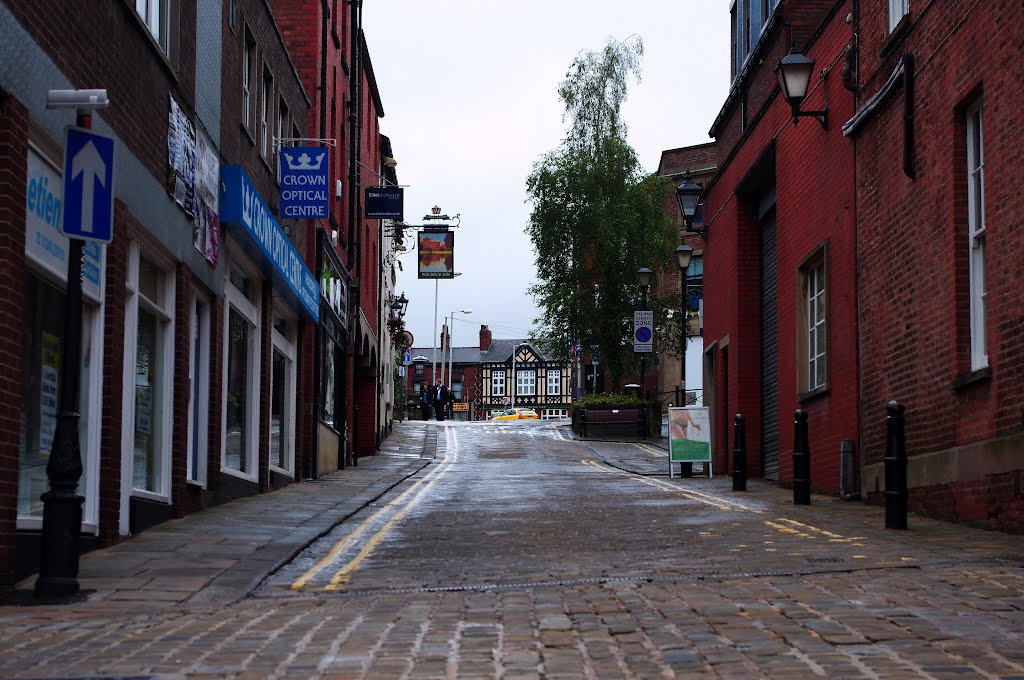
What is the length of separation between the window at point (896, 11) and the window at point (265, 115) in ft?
29.5

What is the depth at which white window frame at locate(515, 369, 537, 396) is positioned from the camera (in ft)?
403

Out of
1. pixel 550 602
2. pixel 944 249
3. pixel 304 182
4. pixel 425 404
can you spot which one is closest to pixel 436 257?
pixel 425 404

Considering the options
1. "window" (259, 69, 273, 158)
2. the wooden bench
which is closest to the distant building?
the wooden bench

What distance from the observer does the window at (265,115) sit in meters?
19.9

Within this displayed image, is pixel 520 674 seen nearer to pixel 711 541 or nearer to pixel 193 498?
pixel 711 541

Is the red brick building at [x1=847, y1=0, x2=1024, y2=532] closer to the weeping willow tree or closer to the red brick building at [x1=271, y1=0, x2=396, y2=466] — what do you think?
the red brick building at [x1=271, y1=0, x2=396, y2=466]

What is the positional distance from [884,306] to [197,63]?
26.7 feet

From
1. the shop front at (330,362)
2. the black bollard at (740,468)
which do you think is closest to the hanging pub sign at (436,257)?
the shop front at (330,362)

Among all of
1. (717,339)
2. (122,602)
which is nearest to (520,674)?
(122,602)

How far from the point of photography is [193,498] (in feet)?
49.2

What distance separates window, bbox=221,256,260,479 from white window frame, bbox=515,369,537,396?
104m

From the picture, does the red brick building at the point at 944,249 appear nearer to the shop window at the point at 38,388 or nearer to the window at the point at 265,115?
the shop window at the point at 38,388

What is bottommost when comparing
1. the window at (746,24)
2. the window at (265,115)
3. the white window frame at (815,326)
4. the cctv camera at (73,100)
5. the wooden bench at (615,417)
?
the wooden bench at (615,417)

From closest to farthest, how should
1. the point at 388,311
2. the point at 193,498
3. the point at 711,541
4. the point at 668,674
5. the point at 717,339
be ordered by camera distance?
1. the point at 668,674
2. the point at 711,541
3. the point at 193,498
4. the point at 717,339
5. the point at 388,311
